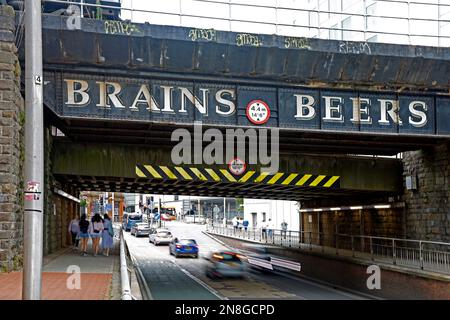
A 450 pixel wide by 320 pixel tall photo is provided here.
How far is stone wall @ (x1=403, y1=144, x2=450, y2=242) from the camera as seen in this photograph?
2102 cm

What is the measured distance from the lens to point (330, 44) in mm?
19500

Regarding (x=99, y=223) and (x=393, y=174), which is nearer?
(x=99, y=223)

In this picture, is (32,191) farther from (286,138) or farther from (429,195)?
(429,195)

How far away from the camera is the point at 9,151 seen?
1481 centimetres

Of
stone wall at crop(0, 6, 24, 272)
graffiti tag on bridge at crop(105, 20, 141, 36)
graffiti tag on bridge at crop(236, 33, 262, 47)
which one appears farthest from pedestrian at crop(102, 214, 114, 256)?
graffiti tag on bridge at crop(236, 33, 262, 47)

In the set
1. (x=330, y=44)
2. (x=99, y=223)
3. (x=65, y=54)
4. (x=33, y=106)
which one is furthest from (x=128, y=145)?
(x=33, y=106)

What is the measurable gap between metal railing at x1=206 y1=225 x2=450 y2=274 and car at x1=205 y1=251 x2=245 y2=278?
4.56m

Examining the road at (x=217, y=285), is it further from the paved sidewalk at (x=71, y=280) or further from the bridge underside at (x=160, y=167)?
the bridge underside at (x=160, y=167)

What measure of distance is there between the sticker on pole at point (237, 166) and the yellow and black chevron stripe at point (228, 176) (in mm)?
168

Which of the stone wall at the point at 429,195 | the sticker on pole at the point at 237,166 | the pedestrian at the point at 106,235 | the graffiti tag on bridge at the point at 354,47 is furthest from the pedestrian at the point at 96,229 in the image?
the stone wall at the point at 429,195

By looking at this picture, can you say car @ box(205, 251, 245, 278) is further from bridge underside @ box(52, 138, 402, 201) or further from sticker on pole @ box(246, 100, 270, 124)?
sticker on pole @ box(246, 100, 270, 124)

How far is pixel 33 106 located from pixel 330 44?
44.2ft

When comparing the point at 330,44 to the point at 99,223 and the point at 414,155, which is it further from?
the point at 99,223

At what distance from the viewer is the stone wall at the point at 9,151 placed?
48.0 ft
